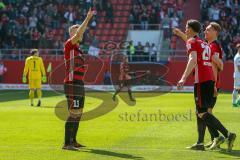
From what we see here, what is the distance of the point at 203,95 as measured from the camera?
12.3m

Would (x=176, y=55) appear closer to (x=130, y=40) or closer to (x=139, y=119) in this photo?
(x=130, y=40)

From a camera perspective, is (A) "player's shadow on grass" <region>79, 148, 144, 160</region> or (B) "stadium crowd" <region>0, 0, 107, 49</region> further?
(B) "stadium crowd" <region>0, 0, 107, 49</region>

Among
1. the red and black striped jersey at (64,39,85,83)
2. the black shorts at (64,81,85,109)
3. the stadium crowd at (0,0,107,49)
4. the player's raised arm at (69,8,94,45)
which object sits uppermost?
the stadium crowd at (0,0,107,49)

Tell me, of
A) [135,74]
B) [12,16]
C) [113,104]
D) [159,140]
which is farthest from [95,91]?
[159,140]

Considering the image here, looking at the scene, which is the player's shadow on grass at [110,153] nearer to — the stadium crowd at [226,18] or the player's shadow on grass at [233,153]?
the player's shadow on grass at [233,153]

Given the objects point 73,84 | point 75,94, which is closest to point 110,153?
point 75,94

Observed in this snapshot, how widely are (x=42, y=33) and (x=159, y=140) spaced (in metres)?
32.1

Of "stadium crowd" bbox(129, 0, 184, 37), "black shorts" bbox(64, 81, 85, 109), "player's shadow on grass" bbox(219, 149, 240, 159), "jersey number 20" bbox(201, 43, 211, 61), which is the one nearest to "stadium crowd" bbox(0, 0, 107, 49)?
"stadium crowd" bbox(129, 0, 184, 37)

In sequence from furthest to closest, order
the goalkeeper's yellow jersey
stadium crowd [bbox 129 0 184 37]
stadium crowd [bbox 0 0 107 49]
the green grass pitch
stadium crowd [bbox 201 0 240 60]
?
stadium crowd [bbox 0 0 107 49]
stadium crowd [bbox 129 0 184 37]
stadium crowd [bbox 201 0 240 60]
the goalkeeper's yellow jersey
the green grass pitch

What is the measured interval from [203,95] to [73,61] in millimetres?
2677

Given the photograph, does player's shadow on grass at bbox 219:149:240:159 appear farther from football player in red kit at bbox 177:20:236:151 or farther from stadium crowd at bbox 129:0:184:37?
stadium crowd at bbox 129:0:184:37

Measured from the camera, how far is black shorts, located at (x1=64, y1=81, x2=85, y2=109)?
12.9m

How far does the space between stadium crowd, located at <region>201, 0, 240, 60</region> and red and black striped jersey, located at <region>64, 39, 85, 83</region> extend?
28.0m

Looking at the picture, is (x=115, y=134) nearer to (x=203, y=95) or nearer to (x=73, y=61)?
(x=73, y=61)
